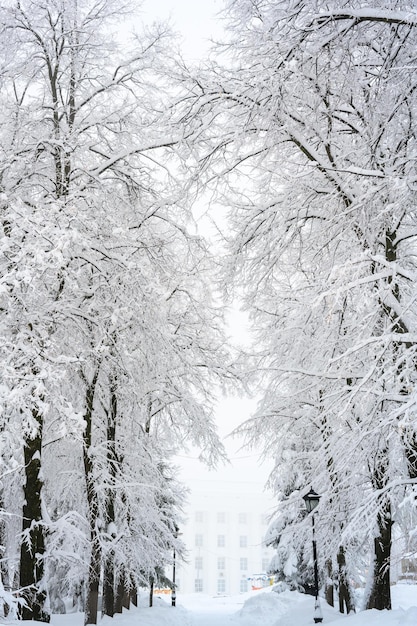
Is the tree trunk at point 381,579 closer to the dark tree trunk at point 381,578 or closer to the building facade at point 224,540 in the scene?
the dark tree trunk at point 381,578

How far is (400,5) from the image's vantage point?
5578mm

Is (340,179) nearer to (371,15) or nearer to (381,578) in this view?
(371,15)

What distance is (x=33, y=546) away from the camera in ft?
26.2

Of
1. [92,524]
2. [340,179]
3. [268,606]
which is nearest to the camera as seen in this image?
[340,179]

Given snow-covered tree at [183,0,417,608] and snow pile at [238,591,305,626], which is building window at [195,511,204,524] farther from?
snow-covered tree at [183,0,417,608]

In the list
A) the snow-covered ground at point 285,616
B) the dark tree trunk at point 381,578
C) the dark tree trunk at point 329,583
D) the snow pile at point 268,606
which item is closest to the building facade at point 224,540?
the snow pile at point 268,606

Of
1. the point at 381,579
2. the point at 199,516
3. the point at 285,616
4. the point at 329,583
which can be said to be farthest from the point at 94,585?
the point at 199,516

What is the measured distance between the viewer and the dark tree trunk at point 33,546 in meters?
7.71

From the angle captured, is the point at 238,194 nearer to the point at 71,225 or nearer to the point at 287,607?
the point at 71,225

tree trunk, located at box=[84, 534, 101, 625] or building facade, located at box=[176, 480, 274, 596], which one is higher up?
tree trunk, located at box=[84, 534, 101, 625]

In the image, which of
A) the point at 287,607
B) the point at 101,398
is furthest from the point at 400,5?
the point at 287,607

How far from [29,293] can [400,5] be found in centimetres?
596

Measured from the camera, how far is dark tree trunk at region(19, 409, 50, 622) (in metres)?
7.71

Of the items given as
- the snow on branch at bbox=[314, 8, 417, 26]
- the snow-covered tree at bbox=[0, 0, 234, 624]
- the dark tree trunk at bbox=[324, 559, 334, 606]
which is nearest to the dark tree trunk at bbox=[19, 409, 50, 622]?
the snow-covered tree at bbox=[0, 0, 234, 624]
